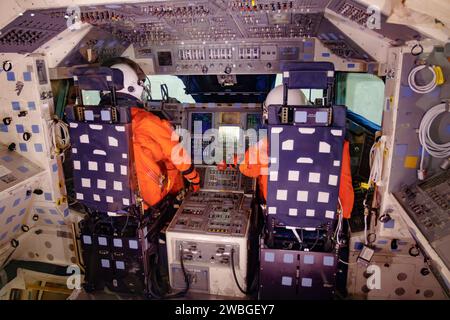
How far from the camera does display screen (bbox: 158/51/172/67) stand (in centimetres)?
405

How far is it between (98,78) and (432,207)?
2.67 metres

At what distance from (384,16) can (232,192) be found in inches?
85.1

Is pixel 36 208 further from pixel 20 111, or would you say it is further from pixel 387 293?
pixel 387 293

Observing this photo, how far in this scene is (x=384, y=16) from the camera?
2.17 metres

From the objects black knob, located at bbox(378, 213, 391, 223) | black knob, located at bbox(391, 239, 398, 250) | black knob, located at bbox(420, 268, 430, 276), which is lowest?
black knob, located at bbox(420, 268, 430, 276)

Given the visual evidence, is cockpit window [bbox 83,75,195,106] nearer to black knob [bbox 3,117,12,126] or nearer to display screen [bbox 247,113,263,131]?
display screen [bbox 247,113,263,131]

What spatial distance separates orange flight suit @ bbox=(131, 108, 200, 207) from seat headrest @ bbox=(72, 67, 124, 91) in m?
0.31

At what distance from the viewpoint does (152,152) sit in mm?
3113

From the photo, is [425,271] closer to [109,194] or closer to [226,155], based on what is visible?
[226,155]

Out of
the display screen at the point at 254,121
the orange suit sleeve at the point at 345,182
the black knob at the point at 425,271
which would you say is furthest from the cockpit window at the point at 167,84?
the black knob at the point at 425,271

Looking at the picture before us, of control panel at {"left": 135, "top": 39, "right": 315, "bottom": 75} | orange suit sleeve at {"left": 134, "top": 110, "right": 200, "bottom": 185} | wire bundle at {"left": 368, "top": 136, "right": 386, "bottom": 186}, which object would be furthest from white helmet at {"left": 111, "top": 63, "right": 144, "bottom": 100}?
wire bundle at {"left": 368, "top": 136, "right": 386, "bottom": 186}

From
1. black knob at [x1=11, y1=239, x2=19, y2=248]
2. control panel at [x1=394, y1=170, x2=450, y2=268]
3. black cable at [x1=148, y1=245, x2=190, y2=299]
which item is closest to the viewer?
control panel at [x1=394, y1=170, x2=450, y2=268]

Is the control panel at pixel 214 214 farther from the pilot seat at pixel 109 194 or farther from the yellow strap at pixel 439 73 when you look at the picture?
the yellow strap at pixel 439 73

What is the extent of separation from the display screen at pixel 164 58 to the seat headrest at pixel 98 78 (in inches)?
47.4
